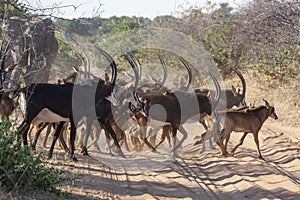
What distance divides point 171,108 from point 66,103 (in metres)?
3.27

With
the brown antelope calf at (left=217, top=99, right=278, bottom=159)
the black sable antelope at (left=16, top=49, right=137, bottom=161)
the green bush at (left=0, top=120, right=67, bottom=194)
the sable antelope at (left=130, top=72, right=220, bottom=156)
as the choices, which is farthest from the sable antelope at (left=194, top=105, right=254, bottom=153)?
the green bush at (left=0, top=120, right=67, bottom=194)

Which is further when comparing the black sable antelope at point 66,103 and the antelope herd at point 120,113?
the antelope herd at point 120,113

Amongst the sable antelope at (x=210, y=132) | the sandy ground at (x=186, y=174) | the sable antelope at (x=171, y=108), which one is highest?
the sable antelope at (x=171, y=108)

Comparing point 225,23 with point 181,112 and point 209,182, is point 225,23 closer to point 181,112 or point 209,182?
point 181,112

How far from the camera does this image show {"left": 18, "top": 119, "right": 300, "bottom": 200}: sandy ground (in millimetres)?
9742

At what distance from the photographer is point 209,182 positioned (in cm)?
1102

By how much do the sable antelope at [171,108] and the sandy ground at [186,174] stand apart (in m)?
0.70

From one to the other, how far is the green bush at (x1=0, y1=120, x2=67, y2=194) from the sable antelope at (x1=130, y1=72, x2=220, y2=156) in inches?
234

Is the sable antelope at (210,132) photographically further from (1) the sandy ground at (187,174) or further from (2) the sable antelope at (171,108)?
(2) the sable antelope at (171,108)

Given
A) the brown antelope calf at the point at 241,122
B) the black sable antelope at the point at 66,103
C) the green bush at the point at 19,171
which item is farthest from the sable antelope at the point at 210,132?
the green bush at the point at 19,171

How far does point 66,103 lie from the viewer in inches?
469

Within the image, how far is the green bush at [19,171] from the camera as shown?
7529 mm

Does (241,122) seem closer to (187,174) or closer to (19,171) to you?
(187,174)

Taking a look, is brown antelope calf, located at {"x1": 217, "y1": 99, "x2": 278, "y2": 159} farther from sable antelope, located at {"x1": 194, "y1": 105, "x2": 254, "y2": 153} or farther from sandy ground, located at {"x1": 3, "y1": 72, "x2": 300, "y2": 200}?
sandy ground, located at {"x1": 3, "y1": 72, "x2": 300, "y2": 200}
